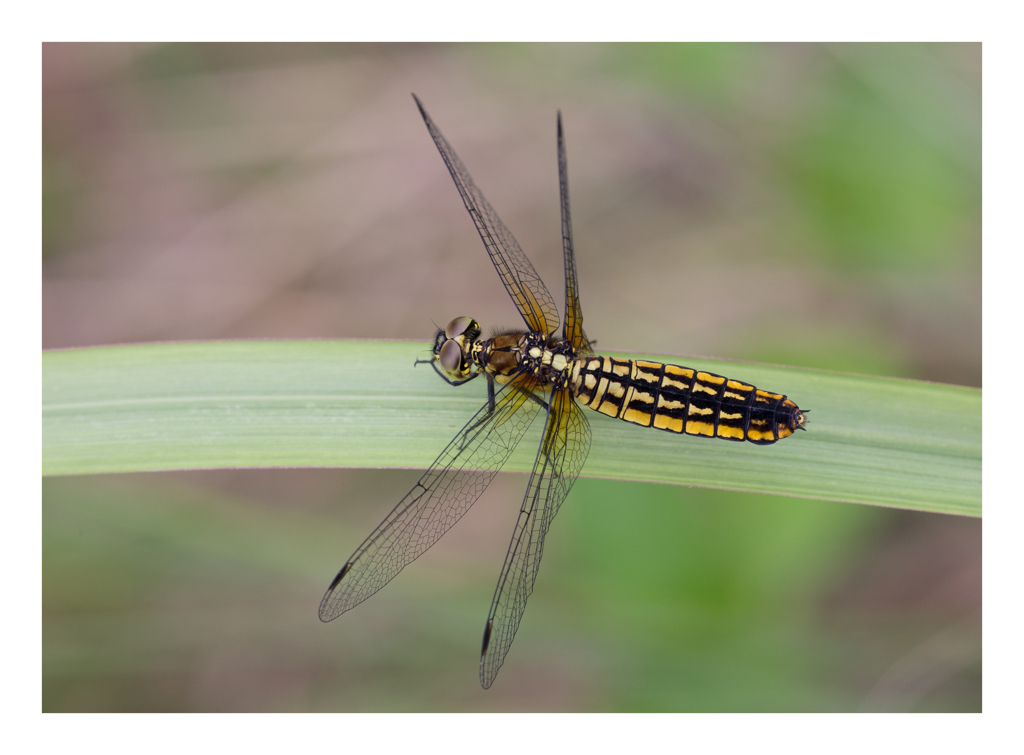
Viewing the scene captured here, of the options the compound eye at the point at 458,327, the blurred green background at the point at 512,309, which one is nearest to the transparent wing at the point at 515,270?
the compound eye at the point at 458,327

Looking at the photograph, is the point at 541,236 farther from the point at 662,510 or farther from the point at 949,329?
the point at 949,329

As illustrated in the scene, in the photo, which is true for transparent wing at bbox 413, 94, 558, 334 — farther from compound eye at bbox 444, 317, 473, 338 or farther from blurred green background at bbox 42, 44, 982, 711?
blurred green background at bbox 42, 44, 982, 711

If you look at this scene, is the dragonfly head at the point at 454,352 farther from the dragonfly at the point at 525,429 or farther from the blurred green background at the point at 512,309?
the blurred green background at the point at 512,309

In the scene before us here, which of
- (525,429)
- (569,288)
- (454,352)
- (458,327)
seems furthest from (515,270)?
(525,429)

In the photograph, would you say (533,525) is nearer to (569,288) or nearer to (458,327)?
(458,327)

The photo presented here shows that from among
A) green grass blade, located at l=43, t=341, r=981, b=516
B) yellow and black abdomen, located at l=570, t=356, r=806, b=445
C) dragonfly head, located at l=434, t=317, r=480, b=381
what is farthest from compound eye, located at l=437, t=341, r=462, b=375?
yellow and black abdomen, located at l=570, t=356, r=806, b=445

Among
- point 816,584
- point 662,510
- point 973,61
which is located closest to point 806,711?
point 816,584

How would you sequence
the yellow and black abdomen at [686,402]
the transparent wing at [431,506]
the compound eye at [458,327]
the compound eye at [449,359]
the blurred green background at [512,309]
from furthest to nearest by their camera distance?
the blurred green background at [512,309]
the compound eye at [458,327]
the compound eye at [449,359]
the transparent wing at [431,506]
the yellow and black abdomen at [686,402]
